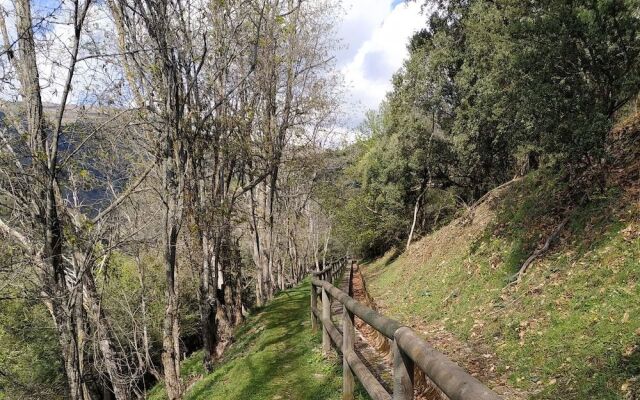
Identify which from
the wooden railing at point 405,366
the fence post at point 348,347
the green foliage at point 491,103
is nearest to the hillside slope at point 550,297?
the green foliage at point 491,103

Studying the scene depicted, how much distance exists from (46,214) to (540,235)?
9831 mm

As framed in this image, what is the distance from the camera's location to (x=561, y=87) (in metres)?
8.88

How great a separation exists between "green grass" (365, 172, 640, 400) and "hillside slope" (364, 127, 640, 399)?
2 cm

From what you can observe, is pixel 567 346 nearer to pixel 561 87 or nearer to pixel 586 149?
pixel 586 149

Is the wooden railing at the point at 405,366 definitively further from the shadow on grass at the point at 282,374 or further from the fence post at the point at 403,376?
the shadow on grass at the point at 282,374

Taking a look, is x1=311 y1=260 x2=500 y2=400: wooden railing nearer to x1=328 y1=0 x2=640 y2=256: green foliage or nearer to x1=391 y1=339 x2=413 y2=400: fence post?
x1=391 y1=339 x2=413 y2=400: fence post

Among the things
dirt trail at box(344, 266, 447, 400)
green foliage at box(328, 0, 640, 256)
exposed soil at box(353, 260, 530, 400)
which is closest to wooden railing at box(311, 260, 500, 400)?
dirt trail at box(344, 266, 447, 400)

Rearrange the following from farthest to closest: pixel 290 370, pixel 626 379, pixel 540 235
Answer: pixel 540 235 → pixel 290 370 → pixel 626 379

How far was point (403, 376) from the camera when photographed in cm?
295

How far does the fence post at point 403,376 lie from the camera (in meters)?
2.93

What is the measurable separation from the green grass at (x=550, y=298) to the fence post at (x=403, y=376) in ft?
9.29

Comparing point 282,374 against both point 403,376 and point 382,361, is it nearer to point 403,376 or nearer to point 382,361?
point 382,361

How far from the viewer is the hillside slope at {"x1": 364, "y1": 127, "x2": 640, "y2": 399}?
533 cm

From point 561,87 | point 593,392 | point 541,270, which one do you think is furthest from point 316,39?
point 593,392
